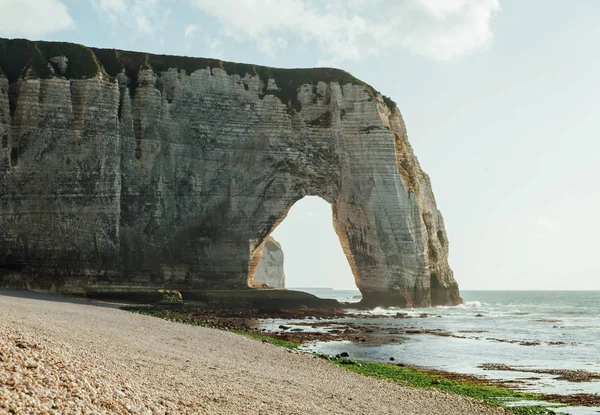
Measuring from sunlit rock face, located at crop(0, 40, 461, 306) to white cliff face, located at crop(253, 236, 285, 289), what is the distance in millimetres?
48077

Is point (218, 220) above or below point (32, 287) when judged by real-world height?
above

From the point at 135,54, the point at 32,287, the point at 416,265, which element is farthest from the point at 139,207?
the point at 416,265

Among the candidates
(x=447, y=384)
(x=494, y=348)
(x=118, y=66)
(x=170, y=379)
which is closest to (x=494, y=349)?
(x=494, y=348)

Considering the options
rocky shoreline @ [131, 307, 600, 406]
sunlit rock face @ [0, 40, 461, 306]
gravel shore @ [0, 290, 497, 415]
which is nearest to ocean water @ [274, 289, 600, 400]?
rocky shoreline @ [131, 307, 600, 406]

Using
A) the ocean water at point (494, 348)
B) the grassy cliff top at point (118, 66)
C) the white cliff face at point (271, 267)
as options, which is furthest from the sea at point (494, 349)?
the white cliff face at point (271, 267)

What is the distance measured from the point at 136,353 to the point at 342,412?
5.42m

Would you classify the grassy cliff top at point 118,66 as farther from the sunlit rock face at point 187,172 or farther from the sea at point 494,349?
the sea at point 494,349

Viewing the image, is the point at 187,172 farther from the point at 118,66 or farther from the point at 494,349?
the point at 494,349

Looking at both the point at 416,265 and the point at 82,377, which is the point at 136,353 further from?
the point at 416,265

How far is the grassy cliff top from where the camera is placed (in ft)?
149

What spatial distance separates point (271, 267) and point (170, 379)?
3528 inches

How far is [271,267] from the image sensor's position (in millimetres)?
100812

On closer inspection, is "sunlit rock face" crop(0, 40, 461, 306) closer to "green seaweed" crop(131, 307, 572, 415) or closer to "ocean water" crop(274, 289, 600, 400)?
"ocean water" crop(274, 289, 600, 400)

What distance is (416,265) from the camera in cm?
4841
